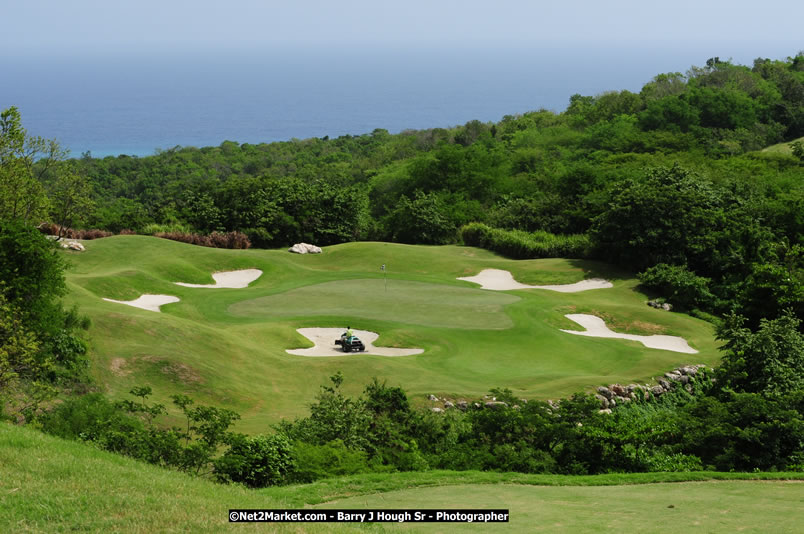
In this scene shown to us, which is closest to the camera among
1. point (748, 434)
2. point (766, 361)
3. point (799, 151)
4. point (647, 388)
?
point (748, 434)

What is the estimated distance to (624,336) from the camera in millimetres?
36500

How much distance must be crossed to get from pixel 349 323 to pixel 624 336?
13376mm

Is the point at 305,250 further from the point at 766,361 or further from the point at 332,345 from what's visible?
the point at 766,361

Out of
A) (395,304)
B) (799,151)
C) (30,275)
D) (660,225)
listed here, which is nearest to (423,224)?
(660,225)

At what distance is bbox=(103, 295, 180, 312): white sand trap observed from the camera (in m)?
37.3

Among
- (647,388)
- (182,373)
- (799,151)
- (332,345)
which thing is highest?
(799,151)

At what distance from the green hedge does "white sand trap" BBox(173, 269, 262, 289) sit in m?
18.9

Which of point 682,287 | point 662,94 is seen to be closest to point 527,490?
point 682,287

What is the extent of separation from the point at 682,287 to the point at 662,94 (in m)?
97.6

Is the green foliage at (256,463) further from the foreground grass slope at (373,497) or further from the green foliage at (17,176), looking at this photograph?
the green foliage at (17,176)

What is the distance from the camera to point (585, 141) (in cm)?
10900

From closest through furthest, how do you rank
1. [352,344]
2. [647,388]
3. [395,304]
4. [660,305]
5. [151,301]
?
[647,388]
[352,344]
[151,301]
[395,304]
[660,305]

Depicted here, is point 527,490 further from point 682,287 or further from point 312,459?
point 682,287

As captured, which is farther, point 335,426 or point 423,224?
point 423,224
